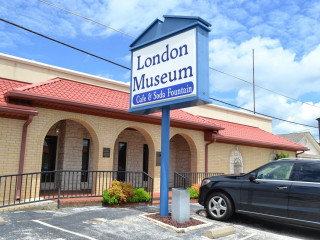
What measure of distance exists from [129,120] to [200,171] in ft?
14.8

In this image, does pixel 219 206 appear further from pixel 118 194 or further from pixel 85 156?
pixel 85 156

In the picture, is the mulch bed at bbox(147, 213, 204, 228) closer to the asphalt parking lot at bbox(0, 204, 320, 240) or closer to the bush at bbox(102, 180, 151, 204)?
the asphalt parking lot at bbox(0, 204, 320, 240)

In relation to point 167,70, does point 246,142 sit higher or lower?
lower

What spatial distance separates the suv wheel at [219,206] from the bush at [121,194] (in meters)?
2.52

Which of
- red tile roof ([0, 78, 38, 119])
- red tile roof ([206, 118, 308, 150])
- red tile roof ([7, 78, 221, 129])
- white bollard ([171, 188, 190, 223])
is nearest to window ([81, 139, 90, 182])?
red tile roof ([7, 78, 221, 129])

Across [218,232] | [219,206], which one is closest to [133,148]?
[219,206]

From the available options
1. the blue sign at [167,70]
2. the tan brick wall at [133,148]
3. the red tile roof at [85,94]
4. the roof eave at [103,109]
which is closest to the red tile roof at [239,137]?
the roof eave at [103,109]

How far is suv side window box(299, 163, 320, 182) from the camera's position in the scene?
625 centimetres

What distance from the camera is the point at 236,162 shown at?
16219 mm

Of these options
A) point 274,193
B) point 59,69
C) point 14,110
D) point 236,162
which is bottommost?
point 274,193

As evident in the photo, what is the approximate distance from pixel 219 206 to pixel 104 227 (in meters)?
2.96

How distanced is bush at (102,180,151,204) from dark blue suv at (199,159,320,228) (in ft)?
7.89

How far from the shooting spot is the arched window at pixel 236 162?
51.9ft

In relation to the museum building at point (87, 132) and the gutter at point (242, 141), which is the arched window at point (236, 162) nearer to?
the museum building at point (87, 132)
